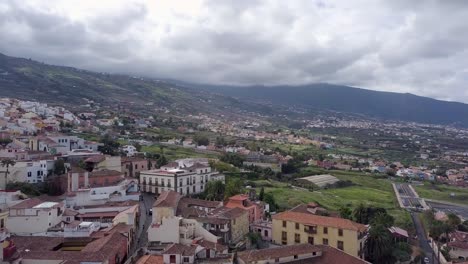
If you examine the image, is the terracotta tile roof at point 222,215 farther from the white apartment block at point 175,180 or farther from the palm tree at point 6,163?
the palm tree at point 6,163

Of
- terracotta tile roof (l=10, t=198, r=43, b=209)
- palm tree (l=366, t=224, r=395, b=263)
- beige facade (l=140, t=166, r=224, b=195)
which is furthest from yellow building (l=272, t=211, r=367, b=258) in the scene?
terracotta tile roof (l=10, t=198, r=43, b=209)

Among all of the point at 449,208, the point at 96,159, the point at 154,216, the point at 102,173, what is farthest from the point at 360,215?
the point at 449,208

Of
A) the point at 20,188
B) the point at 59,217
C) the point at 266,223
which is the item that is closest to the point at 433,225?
the point at 266,223

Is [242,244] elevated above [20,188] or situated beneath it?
situated beneath

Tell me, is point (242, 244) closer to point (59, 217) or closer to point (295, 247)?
point (295, 247)

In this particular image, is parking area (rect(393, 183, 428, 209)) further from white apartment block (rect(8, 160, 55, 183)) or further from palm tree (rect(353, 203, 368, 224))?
white apartment block (rect(8, 160, 55, 183))

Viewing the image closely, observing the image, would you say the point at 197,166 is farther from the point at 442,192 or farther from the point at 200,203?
the point at 442,192
